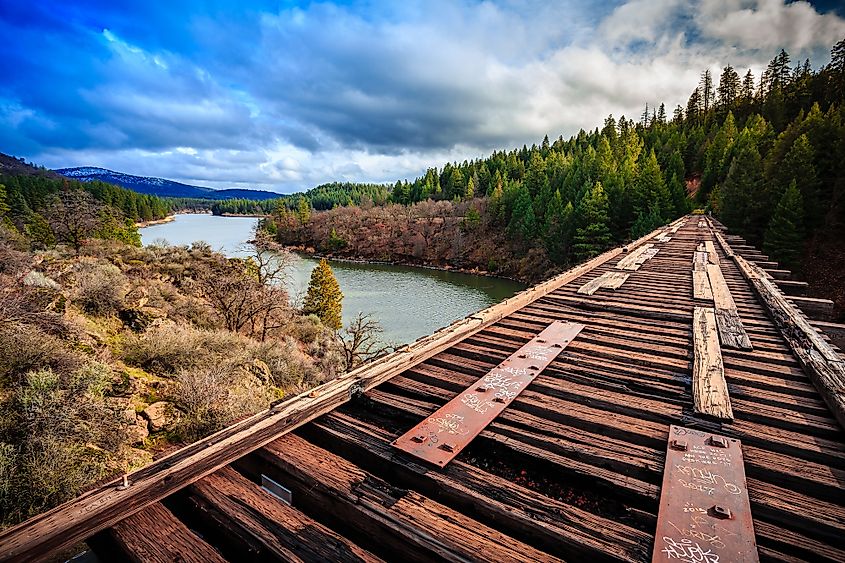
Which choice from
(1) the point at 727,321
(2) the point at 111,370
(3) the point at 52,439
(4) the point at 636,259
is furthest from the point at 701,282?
(2) the point at 111,370

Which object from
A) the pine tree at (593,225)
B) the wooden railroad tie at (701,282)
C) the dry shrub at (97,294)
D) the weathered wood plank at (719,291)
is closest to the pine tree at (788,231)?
the pine tree at (593,225)

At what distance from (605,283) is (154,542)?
6888 millimetres

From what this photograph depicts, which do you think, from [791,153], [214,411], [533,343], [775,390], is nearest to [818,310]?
[775,390]

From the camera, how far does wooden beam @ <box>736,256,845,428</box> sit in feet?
8.44

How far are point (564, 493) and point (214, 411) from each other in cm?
854

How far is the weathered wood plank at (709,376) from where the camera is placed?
2.53 meters

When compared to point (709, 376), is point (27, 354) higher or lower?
lower

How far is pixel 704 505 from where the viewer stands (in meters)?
1.70

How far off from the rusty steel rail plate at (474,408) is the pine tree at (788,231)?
110 ft

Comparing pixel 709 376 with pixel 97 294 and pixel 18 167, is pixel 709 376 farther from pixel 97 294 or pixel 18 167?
pixel 18 167

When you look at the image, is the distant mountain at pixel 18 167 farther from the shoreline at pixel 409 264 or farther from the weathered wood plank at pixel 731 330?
the weathered wood plank at pixel 731 330

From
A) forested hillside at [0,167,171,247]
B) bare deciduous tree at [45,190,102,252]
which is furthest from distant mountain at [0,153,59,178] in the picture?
bare deciduous tree at [45,190,102,252]

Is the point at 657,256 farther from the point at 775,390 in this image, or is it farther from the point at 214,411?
the point at 214,411

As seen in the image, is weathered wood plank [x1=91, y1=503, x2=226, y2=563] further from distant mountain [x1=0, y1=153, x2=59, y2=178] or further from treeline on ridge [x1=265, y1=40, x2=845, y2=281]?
distant mountain [x1=0, y1=153, x2=59, y2=178]
